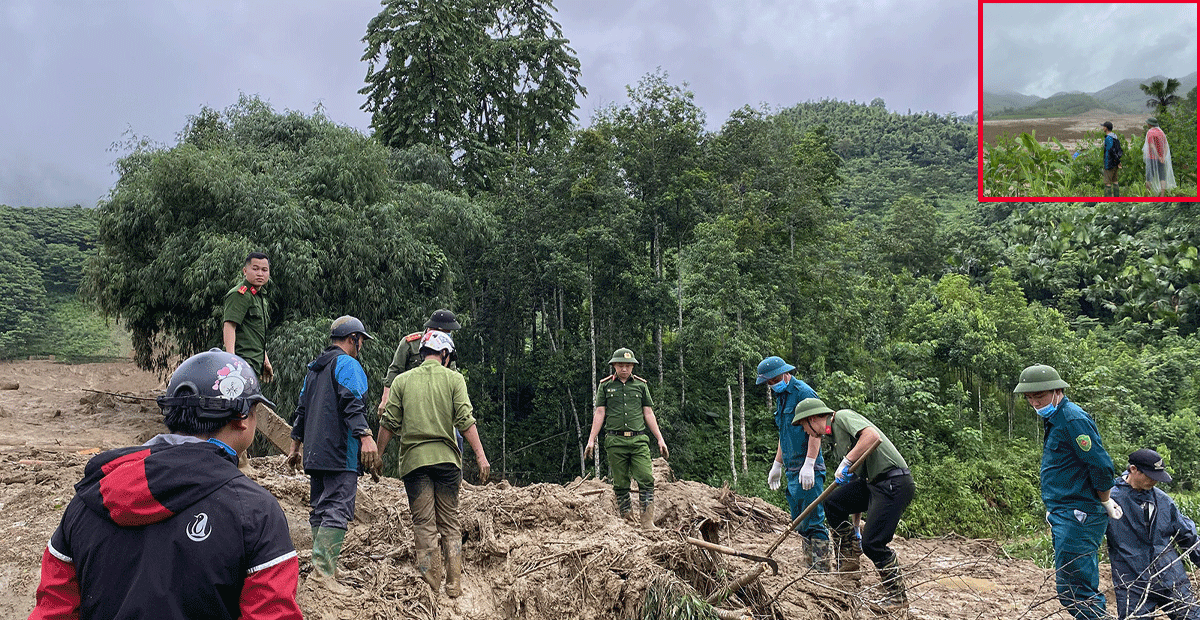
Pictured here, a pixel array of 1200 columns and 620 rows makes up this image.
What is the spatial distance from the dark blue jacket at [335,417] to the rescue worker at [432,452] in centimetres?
23

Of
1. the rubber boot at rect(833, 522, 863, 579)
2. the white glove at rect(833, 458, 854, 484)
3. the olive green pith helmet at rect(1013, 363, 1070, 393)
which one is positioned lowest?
the rubber boot at rect(833, 522, 863, 579)

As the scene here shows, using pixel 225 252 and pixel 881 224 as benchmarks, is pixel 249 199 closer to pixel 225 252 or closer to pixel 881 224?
pixel 225 252

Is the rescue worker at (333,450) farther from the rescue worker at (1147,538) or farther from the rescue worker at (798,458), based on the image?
the rescue worker at (1147,538)

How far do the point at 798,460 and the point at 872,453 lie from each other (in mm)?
792

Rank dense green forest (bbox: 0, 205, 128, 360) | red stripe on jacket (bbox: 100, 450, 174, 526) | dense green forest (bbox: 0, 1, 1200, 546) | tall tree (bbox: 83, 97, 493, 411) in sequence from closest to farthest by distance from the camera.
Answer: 1. red stripe on jacket (bbox: 100, 450, 174, 526)
2. tall tree (bbox: 83, 97, 493, 411)
3. dense green forest (bbox: 0, 1, 1200, 546)
4. dense green forest (bbox: 0, 205, 128, 360)

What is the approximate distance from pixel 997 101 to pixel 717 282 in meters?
13.3

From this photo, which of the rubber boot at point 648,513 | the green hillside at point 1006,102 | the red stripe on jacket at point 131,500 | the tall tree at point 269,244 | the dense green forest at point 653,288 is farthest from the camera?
the dense green forest at point 653,288

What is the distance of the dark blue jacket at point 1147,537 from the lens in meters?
4.25

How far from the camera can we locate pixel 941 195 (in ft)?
145

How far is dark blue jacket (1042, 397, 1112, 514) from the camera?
4090 millimetres

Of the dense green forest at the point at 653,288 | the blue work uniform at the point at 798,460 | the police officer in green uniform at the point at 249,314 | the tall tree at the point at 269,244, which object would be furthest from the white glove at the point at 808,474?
the dense green forest at the point at 653,288

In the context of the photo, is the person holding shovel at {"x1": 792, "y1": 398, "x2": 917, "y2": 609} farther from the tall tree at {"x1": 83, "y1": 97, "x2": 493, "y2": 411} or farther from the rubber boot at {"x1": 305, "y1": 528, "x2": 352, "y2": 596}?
the tall tree at {"x1": 83, "y1": 97, "x2": 493, "y2": 411}

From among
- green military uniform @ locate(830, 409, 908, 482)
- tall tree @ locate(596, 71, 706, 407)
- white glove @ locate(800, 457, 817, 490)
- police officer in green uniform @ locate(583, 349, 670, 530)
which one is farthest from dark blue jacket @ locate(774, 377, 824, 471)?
tall tree @ locate(596, 71, 706, 407)

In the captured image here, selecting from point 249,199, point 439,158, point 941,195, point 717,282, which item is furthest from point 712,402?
point 941,195
